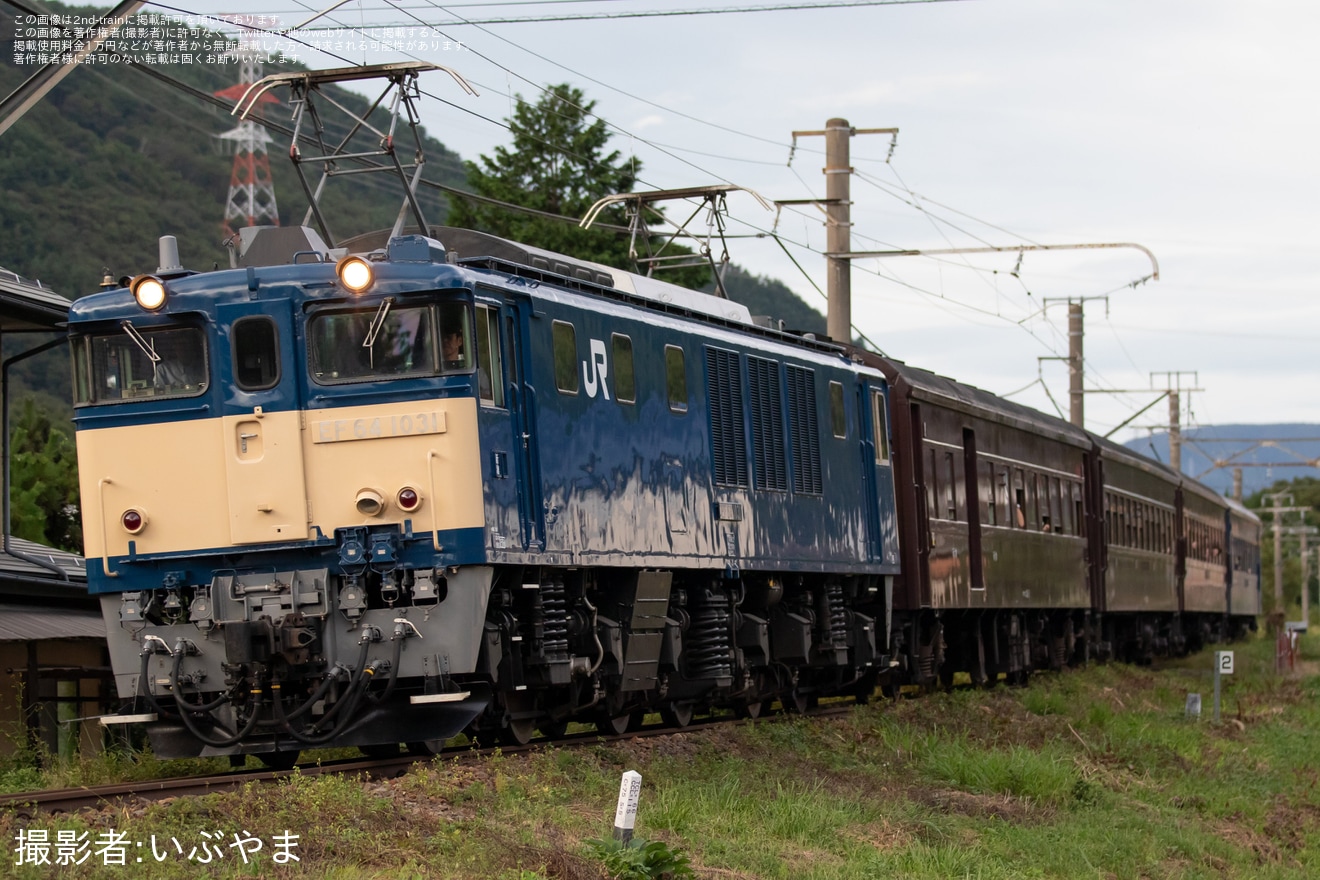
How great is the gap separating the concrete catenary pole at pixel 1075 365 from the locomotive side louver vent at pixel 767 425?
22299 mm

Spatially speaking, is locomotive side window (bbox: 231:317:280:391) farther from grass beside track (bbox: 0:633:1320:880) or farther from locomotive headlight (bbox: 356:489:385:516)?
grass beside track (bbox: 0:633:1320:880)

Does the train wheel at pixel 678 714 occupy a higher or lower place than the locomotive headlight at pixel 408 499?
lower

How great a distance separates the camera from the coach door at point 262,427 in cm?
1172

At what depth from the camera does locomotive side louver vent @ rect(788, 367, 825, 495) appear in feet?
57.2

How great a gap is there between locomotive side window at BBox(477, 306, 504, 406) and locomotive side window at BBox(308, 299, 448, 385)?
0.58 ft

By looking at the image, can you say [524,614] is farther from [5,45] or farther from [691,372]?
[5,45]

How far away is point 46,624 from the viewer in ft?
55.8

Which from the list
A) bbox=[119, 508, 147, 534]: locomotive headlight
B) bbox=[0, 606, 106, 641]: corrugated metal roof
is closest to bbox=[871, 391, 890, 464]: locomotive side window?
bbox=[0, 606, 106, 641]: corrugated metal roof

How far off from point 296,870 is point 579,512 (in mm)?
5613

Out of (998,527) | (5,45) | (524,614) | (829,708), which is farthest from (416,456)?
(5,45)

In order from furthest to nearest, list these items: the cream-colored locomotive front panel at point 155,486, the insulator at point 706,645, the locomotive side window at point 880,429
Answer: the locomotive side window at point 880,429
the insulator at point 706,645
the cream-colored locomotive front panel at point 155,486

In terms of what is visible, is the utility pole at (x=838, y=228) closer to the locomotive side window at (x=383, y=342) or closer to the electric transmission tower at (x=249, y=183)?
the locomotive side window at (x=383, y=342)

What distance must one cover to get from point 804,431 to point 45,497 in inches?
538

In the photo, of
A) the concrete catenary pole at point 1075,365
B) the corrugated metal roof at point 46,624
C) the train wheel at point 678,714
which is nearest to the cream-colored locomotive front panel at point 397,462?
the train wheel at point 678,714
